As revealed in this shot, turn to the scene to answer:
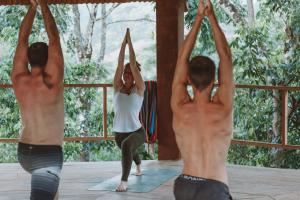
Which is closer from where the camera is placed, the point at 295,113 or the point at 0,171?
the point at 0,171

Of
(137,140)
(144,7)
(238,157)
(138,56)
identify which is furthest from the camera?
(144,7)

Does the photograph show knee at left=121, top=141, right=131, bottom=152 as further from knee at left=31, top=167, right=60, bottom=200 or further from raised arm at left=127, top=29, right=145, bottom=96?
knee at left=31, top=167, right=60, bottom=200

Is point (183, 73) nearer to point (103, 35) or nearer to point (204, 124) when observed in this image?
point (204, 124)

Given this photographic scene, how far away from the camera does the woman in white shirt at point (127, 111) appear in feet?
19.1

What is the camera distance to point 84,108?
403 inches

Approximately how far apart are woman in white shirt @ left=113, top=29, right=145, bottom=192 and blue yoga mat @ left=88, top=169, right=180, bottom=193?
0.60ft

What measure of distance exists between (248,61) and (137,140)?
400 cm

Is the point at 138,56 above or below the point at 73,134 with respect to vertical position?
above

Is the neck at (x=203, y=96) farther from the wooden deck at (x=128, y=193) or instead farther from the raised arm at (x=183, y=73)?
the wooden deck at (x=128, y=193)

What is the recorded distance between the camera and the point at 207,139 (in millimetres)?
2807

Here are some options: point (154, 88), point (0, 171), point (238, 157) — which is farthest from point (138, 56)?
point (0, 171)

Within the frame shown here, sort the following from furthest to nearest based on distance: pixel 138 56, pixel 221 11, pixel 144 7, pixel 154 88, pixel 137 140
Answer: pixel 144 7, pixel 138 56, pixel 221 11, pixel 154 88, pixel 137 140

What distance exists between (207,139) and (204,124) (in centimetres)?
7

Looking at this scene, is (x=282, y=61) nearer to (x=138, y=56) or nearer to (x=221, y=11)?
(x=221, y=11)
